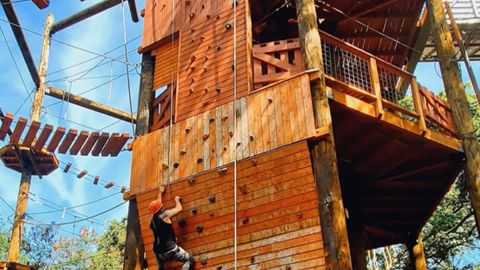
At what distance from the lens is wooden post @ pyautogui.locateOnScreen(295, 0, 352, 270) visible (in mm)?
6168

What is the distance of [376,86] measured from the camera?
25.8 feet

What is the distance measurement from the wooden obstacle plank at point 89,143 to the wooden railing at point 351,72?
598 cm

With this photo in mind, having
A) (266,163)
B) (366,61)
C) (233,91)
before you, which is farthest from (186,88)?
(366,61)

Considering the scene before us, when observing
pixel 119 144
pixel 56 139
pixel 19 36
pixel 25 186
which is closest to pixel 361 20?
pixel 119 144

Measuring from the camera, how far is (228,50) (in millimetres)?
8680

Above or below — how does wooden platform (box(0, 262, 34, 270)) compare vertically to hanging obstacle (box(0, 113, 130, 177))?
below

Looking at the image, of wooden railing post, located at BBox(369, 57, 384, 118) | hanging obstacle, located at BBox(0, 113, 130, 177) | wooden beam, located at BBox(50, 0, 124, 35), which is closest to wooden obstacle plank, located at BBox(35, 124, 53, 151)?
hanging obstacle, located at BBox(0, 113, 130, 177)

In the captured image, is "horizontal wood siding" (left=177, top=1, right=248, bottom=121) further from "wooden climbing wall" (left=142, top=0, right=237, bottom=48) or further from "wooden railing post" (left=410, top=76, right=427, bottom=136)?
"wooden railing post" (left=410, top=76, right=427, bottom=136)

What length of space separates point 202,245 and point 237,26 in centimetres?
382

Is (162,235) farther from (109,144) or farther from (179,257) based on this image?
(109,144)

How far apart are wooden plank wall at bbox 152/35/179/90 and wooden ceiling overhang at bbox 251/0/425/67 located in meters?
1.81

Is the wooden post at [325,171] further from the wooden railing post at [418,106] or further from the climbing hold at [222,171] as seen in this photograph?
the wooden railing post at [418,106]

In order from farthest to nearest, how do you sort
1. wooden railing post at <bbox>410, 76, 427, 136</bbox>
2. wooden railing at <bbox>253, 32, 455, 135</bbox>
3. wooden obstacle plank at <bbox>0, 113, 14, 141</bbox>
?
wooden obstacle plank at <bbox>0, 113, 14, 141</bbox>
wooden railing post at <bbox>410, 76, 427, 136</bbox>
wooden railing at <bbox>253, 32, 455, 135</bbox>

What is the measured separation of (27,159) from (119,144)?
3.10 m
